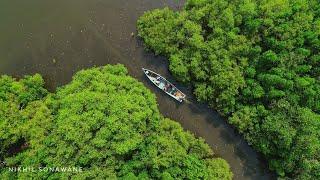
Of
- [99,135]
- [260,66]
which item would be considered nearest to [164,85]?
[99,135]

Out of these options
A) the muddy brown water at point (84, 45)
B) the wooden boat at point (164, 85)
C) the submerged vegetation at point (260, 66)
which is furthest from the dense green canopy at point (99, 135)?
the submerged vegetation at point (260, 66)

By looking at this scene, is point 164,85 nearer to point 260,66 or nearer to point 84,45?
point 84,45

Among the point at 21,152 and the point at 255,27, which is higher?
the point at 255,27

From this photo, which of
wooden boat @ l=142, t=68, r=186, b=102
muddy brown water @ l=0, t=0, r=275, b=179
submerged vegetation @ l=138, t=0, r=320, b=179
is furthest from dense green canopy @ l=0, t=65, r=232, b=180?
submerged vegetation @ l=138, t=0, r=320, b=179

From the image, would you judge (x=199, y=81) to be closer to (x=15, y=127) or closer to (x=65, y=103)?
(x=65, y=103)

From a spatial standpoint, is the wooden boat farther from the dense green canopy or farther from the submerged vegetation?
the dense green canopy

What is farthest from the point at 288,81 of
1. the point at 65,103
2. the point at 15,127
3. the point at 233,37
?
the point at 15,127

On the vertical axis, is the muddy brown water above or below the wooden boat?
above

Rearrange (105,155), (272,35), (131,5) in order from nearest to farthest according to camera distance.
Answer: (105,155), (272,35), (131,5)
